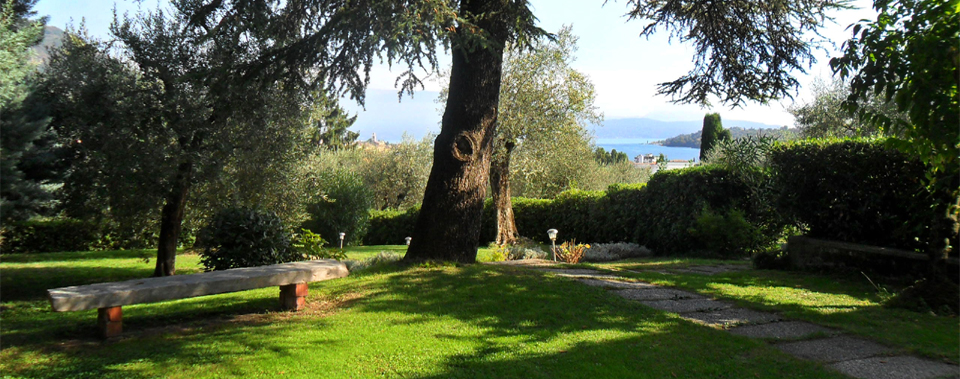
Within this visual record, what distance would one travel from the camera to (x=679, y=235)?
41.2ft

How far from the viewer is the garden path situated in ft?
13.0

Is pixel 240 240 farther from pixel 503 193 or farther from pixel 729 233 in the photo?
pixel 503 193

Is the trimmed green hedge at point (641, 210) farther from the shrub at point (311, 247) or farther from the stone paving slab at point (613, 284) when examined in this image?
the shrub at point (311, 247)

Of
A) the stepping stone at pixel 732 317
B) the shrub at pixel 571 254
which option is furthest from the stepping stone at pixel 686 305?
the shrub at pixel 571 254

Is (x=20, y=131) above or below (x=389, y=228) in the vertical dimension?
above

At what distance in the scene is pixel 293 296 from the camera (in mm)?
6344

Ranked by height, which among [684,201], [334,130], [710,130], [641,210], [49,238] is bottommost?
[49,238]

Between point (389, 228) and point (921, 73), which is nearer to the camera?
point (921, 73)

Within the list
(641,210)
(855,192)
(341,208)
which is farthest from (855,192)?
(341,208)

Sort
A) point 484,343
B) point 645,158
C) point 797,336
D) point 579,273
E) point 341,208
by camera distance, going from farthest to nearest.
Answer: point 645,158, point 341,208, point 579,273, point 797,336, point 484,343

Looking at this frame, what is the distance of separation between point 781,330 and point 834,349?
558mm

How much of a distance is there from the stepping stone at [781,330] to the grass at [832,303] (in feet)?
0.57

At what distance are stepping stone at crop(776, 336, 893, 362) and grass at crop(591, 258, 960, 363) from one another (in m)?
0.20

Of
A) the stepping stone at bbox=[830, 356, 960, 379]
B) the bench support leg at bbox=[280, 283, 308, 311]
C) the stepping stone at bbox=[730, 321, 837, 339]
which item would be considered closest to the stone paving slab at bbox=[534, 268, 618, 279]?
the stepping stone at bbox=[730, 321, 837, 339]
